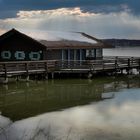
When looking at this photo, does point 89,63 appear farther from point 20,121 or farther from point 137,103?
point 20,121

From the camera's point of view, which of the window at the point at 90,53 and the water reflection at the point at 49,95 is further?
the window at the point at 90,53

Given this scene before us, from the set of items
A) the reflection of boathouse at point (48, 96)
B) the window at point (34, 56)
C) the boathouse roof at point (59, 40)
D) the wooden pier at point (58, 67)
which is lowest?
the reflection of boathouse at point (48, 96)

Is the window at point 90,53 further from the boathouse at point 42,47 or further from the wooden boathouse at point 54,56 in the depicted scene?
the boathouse at point 42,47

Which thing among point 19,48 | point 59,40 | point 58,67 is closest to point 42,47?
point 58,67

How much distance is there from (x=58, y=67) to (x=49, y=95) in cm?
1076

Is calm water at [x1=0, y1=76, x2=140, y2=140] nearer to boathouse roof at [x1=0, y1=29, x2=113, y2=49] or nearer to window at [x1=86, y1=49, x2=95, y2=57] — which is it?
boathouse roof at [x1=0, y1=29, x2=113, y2=49]

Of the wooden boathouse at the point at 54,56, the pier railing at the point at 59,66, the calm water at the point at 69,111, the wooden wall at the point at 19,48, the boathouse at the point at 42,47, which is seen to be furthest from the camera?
the wooden wall at the point at 19,48

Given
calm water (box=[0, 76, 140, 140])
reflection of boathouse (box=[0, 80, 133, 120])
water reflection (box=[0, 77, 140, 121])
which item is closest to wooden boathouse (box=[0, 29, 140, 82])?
water reflection (box=[0, 77, 140, 121])

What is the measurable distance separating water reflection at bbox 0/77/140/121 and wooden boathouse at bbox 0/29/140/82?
70.9 inches

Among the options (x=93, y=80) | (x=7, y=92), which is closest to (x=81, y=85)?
(x=93, y=80)

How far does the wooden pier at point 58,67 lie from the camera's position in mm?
32325

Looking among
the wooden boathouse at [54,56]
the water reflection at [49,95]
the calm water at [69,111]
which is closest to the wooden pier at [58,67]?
the wooden boathouse at [54,56]

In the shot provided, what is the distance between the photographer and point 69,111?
64.7ft

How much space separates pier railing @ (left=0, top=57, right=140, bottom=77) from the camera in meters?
32.5
